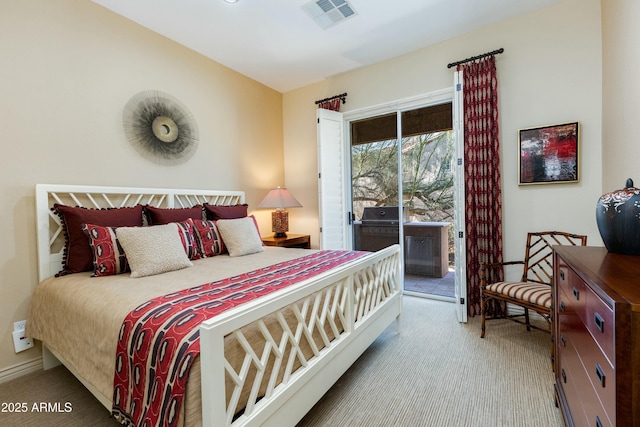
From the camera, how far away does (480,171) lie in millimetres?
2816

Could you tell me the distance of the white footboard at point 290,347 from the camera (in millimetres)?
911

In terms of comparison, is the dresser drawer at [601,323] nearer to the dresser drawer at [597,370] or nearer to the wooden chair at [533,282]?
the dresser drawer at [597,370]

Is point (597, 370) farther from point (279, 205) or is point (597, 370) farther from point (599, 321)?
point (279, 205)

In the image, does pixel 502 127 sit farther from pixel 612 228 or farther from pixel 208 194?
pixel 208 194

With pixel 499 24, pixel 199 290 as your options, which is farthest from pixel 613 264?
pixel 499 24

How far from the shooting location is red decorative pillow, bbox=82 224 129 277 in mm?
1890

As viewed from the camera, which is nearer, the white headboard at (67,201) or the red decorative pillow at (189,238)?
the white headboard at (67,201)

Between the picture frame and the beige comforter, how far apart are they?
8.57 ft

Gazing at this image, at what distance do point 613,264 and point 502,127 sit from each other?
7.03ft

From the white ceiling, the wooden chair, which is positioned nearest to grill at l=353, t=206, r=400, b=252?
the wooden chair

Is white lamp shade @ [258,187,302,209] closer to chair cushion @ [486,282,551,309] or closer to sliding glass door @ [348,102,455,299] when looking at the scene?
sliding glass door @ [348,102,455,299]

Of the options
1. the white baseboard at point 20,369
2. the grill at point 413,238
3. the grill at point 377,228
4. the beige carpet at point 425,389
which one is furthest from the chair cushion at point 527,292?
the white baseboard at point 20,369

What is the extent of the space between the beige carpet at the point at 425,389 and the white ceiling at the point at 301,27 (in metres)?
2.87

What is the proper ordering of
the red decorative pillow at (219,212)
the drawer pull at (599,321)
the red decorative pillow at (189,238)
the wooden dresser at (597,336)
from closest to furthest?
the wooden dresser at (597,336)
the drawer pull at (599,321)
the red decorative pillow at (189,238)
the red decorative pillow at (219,212)
